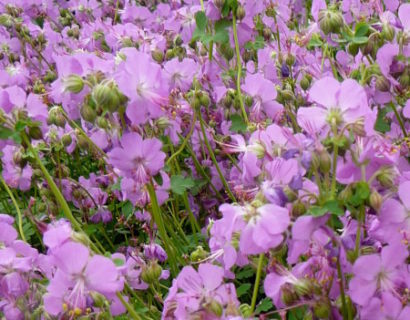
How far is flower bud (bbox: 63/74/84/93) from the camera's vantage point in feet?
4.44

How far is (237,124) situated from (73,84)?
64 centimetres

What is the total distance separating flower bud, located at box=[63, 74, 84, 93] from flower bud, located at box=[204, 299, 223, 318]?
0.50m

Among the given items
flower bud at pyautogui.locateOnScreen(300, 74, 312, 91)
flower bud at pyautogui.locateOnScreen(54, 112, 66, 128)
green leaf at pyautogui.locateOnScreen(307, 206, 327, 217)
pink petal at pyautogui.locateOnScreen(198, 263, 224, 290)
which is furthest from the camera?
flower bud at pyautogui.locateOnScreen(300, 74, 312, 91)

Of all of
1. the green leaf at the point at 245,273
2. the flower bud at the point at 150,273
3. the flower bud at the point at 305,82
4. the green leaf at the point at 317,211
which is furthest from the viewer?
the flower bud at the point at 305,82

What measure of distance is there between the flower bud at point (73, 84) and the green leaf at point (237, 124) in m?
0.59

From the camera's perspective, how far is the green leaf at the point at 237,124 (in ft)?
6.12

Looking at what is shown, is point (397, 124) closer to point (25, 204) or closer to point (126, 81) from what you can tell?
point (126, 81)

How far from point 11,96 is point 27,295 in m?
0.41

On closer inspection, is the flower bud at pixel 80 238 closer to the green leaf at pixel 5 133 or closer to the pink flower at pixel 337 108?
the green leaf at pixel 5 133

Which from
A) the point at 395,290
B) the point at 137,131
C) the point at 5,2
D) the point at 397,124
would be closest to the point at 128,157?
the point at 137,131

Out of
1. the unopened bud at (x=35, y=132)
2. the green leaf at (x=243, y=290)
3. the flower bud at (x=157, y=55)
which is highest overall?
the unopened bud at (x=35, y=132)

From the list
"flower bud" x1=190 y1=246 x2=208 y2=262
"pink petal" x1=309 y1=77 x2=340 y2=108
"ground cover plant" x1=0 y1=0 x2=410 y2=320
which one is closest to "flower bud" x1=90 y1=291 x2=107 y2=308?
"ground cover plant" x1=0 y1=0 x2=410 y2=320

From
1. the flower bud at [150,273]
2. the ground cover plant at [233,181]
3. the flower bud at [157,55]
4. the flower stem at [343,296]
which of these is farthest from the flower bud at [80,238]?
the flower bud at [157,55]

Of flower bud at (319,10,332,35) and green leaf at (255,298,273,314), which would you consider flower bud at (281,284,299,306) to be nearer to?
green leaf at (255,298,273,314)
